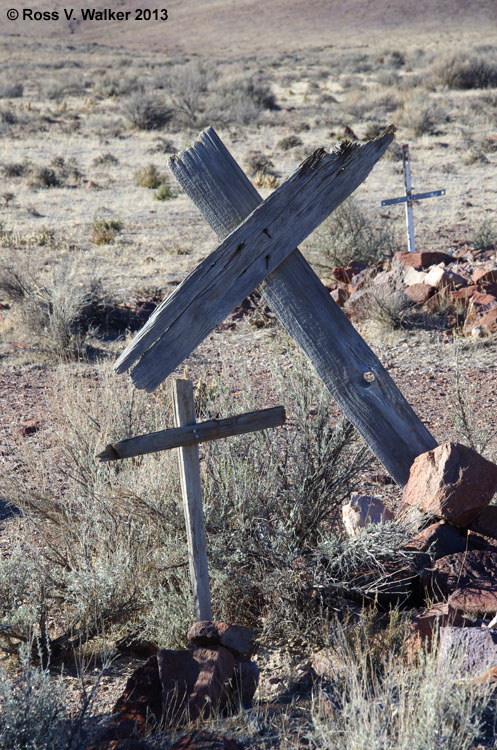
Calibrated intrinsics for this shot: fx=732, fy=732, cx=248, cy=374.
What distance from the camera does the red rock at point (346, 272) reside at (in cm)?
916

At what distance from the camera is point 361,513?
12.0 feet

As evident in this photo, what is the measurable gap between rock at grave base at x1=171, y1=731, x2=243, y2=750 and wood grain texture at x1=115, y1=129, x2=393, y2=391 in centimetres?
114

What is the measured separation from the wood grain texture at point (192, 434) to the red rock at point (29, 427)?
3283 mm

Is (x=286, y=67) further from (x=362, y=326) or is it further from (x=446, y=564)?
(x=446, y=564)

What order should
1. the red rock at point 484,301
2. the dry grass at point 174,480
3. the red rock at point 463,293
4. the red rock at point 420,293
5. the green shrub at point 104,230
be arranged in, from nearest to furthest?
the dry grass at point 174,480 < the red rock at point 484,301 < the red rock at point 463,293 < the red rock at point 420,293 < the green shrub at point 104,230

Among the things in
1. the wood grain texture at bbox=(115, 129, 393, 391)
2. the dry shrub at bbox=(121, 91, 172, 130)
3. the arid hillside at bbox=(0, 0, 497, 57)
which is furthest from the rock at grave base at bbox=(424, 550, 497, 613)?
the arid hillside at bbox=(0, 0, 497, 57)

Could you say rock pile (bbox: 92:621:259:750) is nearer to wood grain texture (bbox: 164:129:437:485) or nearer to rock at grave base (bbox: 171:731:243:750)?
rock at grave base (bbox: 171:731:243:750)

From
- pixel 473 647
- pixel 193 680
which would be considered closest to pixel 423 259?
pixel 473 647

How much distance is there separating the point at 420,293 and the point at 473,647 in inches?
236

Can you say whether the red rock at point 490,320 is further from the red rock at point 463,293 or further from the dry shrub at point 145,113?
the dry shrub at point 145,113

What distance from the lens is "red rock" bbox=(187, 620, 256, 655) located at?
2.63m

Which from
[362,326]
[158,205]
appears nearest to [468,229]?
[362,326]

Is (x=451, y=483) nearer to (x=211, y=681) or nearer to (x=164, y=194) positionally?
(x=211, y=681)

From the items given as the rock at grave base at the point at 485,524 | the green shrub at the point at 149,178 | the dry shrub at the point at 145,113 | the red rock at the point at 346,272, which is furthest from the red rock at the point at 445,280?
the dry shrub at the point at 145,113
